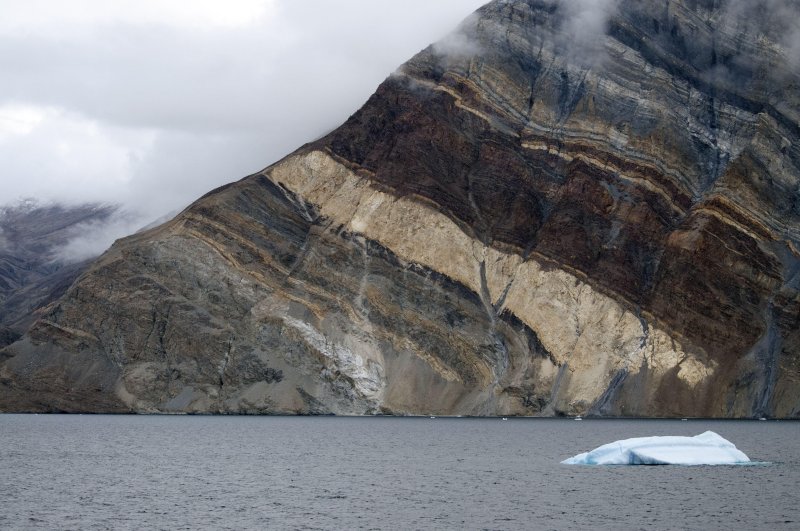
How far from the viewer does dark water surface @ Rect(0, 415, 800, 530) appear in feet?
169

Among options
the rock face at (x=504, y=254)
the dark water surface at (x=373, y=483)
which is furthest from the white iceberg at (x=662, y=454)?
the rock face at (x=504, y=254)

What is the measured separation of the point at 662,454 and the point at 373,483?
23.7 m

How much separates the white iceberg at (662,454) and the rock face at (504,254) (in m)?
72.9

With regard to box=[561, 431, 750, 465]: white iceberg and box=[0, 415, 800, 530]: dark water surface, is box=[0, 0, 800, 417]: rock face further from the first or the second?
box=[561, 431, 750, 465]: white iceberg

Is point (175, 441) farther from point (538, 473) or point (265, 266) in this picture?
point (265, 266)

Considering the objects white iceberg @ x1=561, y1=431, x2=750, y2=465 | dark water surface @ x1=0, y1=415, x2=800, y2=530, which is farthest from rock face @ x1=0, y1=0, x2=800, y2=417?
white iceberg @ x1=561, y1=431, x2=750, y2=465

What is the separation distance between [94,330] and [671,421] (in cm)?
9264

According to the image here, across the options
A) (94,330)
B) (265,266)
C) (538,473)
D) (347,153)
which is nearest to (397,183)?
(347,153)

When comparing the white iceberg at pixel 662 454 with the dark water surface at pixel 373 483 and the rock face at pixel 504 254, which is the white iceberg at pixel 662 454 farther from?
the rock face at pixel 504 254

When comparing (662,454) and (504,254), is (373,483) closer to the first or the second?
(662,454)

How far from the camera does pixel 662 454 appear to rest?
254 feet

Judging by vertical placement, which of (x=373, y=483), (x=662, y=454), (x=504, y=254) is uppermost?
(x=504, y=254)

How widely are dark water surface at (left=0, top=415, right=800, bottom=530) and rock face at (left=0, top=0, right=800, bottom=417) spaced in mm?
40273

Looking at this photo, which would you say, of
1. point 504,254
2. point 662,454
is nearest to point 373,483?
point 662,454
